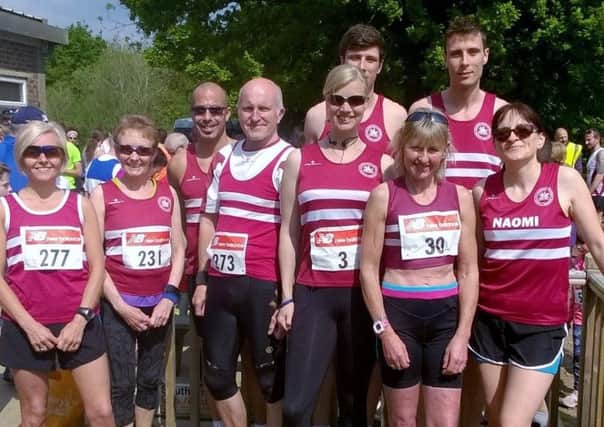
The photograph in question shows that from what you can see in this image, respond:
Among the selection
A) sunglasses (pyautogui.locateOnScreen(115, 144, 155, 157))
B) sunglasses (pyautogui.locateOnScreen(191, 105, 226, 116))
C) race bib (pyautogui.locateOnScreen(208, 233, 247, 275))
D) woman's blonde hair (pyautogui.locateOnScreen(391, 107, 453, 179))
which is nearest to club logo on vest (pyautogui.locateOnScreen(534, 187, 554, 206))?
woman's blonde hair (pyautogui.locateOnScreen(391, 107, 453, 179))

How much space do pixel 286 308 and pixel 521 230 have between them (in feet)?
3.72

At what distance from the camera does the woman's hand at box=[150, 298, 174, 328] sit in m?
3.47

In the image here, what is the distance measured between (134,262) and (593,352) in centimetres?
247

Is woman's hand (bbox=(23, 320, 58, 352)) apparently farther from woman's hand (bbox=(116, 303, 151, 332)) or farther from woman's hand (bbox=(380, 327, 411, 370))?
woman's hand (bbox=(380, 327, 411, 370))

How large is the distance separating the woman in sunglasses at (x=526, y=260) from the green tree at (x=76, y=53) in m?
53.0

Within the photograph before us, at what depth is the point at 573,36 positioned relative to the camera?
12.0 meters

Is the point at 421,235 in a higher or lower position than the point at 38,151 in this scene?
lower

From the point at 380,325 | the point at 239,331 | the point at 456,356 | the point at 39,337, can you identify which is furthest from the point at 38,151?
the point at 456,356

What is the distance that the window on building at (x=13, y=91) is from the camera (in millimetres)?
13578

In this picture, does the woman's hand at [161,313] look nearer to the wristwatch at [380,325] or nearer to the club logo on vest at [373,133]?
the wristwatch at [380,325]

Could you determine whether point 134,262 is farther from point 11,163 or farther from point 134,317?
point 11,163

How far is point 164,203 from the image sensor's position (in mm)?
3541

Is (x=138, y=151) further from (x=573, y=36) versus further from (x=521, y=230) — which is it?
(x=573, y=36)

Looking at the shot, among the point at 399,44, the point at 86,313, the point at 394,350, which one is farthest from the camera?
the point at 399,44
